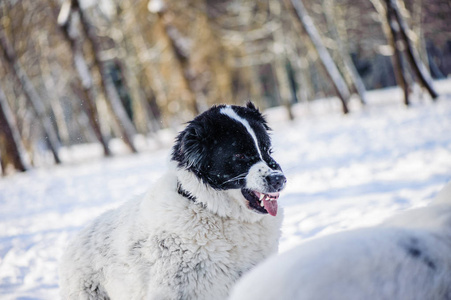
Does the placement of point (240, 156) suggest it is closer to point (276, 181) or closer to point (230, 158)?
point (230, 158)

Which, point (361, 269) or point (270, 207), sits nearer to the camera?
point (361, 269)

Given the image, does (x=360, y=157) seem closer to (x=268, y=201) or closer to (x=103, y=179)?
(x=268, y=201)

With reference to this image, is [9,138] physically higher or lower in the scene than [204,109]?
higher

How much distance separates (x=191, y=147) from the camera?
277cm

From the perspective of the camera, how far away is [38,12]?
22359 mm

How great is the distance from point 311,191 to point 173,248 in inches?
198

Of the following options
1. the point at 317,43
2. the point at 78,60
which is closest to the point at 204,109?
the point at 78,60

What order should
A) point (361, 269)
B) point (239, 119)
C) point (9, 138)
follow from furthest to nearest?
1. point (9, 138)
2. point (239, 119)
3. point (361, 269)

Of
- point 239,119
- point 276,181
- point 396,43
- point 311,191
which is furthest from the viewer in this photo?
point 396,43

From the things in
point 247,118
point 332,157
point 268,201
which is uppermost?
point 247,118

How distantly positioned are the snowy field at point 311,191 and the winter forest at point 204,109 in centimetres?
4

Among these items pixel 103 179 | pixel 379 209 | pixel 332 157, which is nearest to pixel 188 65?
pixel 103 179

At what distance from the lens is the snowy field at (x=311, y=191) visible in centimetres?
507

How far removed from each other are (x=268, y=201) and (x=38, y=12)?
79.5ft
